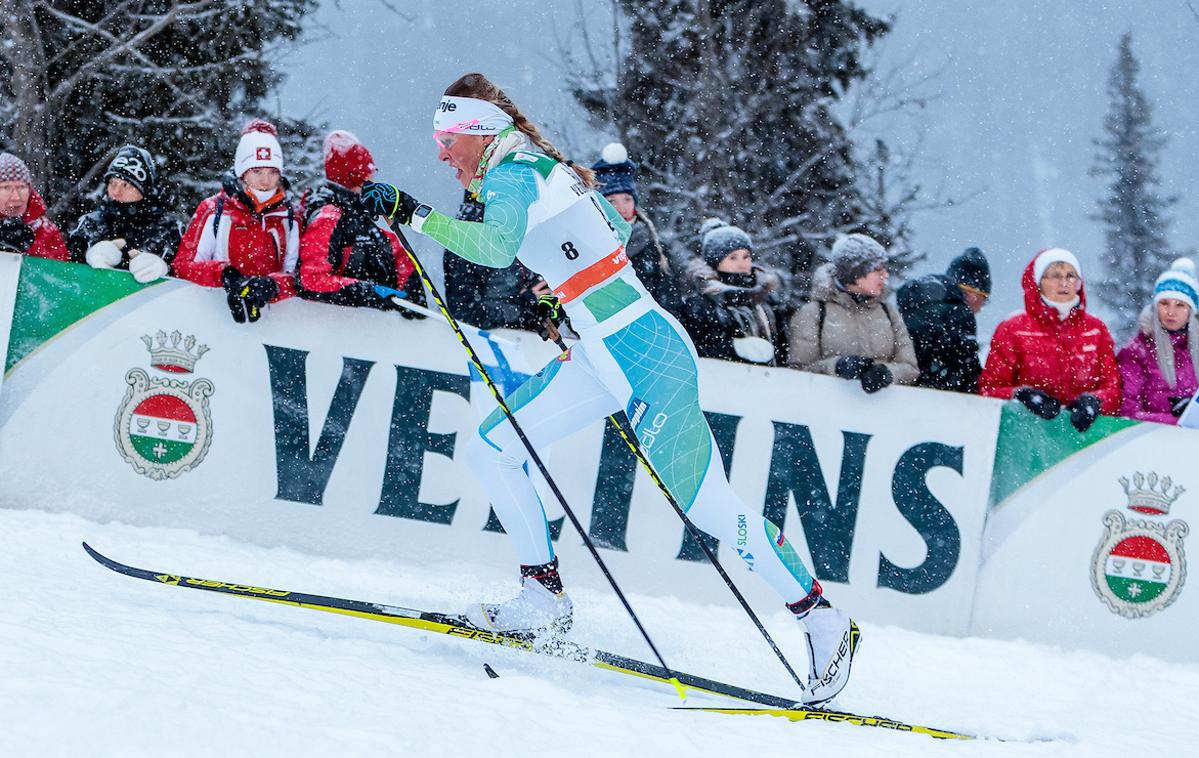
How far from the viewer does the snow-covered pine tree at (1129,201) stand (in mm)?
35625

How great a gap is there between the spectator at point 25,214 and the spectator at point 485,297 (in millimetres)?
2054

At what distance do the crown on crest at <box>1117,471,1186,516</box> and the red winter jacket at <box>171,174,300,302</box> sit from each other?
4245mm

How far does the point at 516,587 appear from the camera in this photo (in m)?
5.17

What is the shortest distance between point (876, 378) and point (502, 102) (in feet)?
7.70

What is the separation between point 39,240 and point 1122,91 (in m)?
45.9

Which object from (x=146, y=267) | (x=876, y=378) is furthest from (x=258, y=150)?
(x=876, y=378)

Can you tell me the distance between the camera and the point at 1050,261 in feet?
18.4

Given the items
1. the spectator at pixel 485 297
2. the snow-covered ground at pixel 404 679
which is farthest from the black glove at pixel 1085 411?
the spectator at pixel 485 297

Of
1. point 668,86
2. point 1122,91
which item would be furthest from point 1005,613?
point 1122,91

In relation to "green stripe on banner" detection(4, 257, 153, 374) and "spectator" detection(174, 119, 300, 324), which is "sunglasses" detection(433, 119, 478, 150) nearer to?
"spectator" detection(174, 119, 300, 324)

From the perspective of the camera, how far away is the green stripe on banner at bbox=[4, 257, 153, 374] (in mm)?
5293

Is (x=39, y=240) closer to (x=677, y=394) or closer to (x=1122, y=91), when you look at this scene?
(x=677, y=394)

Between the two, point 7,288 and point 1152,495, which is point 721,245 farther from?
point 7,288

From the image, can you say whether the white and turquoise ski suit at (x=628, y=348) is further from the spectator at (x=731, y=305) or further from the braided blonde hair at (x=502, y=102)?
the spectator at (x=731, y=305)
